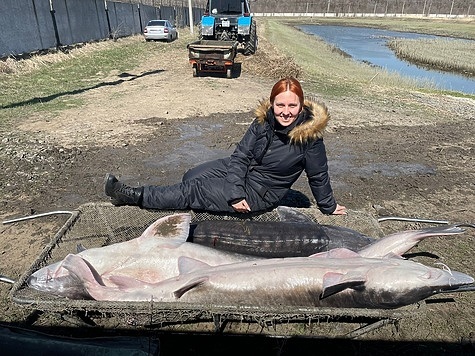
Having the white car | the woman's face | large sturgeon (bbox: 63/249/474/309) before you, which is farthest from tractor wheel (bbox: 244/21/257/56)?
large sturgeon (bbox: 63/249/474/309)

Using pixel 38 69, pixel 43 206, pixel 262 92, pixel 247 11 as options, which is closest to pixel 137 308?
pixel 43 206

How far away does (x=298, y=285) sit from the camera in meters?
2.96

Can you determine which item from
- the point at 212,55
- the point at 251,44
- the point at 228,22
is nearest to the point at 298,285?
the point at 212,55

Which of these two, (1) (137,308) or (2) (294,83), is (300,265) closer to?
(1) (137,308)

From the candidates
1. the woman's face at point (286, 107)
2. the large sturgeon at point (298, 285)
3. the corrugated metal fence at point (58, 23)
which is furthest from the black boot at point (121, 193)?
the corrugated metal fence at point (58, 23)

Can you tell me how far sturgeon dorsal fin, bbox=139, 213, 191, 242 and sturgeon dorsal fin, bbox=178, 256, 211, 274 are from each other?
0.86ft

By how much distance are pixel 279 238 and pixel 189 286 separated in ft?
3.81

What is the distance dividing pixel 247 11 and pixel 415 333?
17.0 m

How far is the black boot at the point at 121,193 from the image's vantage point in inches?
168

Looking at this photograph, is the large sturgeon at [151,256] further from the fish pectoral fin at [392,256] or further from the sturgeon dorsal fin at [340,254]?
the fish pectoral fin at [392,256]

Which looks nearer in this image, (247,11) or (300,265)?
(300,265)

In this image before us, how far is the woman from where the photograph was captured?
3672 mm

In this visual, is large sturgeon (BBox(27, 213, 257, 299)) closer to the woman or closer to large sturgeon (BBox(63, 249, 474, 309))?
large sturgeon (BBox(63, 249, 474, 309))

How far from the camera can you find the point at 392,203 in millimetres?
5684
